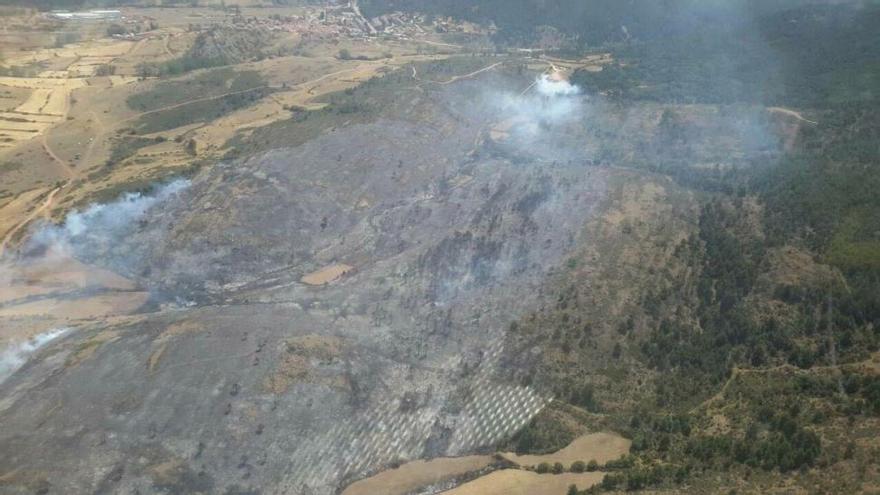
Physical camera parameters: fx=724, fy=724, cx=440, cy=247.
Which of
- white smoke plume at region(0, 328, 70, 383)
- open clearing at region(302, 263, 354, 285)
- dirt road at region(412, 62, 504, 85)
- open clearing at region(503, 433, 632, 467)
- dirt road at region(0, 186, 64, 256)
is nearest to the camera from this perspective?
open clearing at region(503, 433, 632, 467)

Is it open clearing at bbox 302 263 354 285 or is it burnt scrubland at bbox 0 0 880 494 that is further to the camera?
open clearing at bbox 302 263 354 285

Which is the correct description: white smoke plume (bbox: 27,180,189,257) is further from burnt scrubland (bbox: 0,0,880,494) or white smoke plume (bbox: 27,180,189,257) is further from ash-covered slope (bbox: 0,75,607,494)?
ash-covered slope (bbox: 0,75,607,494)

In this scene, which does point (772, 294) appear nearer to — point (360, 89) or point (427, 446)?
point (427, 446)

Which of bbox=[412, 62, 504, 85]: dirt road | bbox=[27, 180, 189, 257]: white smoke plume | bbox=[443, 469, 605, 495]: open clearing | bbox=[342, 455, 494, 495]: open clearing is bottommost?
bbox=[342, 455, 494, 495]: open clearing

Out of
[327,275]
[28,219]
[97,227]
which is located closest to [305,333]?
[327,275]

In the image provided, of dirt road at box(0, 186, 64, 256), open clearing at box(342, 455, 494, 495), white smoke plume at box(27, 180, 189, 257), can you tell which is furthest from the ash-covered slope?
dirt road at box(0, 186, 64, 256)

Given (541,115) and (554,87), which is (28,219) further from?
(554,87)

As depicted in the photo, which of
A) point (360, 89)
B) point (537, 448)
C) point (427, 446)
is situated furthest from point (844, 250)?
point (360, 89)
